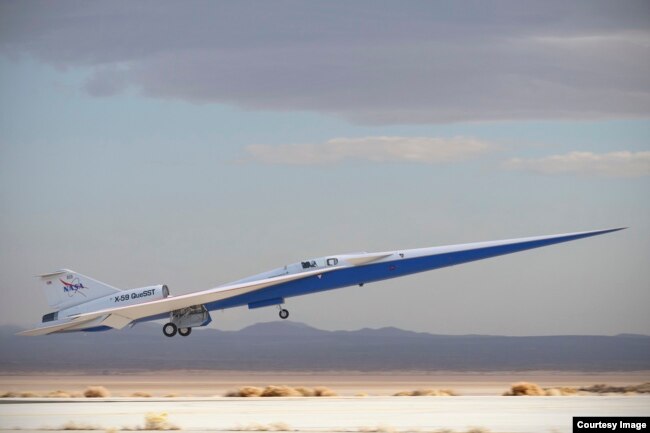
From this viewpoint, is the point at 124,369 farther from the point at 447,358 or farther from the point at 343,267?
the point at 343,267

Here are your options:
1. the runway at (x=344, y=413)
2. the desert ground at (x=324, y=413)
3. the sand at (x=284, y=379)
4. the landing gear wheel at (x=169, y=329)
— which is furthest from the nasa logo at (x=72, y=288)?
the sand at (x=284, y=379)

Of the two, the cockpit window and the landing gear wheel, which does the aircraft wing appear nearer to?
the landing gear wheel

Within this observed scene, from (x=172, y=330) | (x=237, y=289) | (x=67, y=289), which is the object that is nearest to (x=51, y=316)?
(x=67, y=289)

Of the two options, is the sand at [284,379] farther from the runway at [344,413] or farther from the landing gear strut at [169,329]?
the runway at [344,413]

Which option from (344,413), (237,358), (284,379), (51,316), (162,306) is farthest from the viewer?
(237,358)

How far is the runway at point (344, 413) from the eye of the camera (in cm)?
3484

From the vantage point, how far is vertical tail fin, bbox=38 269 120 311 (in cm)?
5644

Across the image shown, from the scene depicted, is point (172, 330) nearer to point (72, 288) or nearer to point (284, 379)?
point (72, 288)

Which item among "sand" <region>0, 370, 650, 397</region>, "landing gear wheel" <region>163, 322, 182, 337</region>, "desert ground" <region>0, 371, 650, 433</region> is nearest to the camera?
"desert ground" <region>0, 371, 650, 433</region>

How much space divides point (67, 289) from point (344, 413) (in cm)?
2320

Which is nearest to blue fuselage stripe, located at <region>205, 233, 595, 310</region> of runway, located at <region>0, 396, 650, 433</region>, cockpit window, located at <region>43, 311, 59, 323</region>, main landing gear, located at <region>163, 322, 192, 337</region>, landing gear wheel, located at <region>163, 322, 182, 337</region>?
main landing gear, located at <region>163, 322, 192, 337</region>

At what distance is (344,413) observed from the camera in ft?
127

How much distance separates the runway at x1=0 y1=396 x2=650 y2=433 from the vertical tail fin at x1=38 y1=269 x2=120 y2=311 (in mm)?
10651

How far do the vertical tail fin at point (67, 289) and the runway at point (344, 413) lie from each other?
10.7m
